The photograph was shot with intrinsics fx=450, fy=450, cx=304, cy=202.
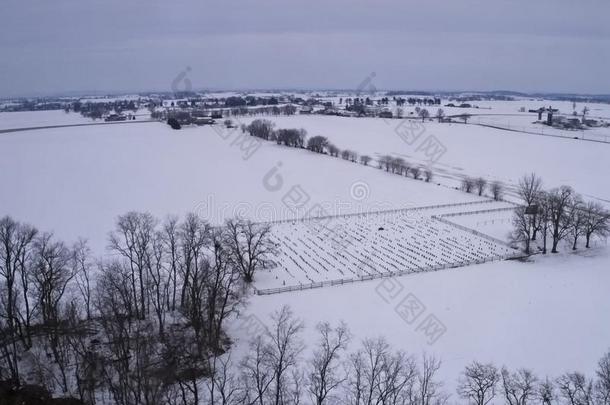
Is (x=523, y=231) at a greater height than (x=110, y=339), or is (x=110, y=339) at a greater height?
(x=523, y=231)

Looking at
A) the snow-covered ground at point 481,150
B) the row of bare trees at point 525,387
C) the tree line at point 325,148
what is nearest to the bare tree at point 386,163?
the tree line at point 325,148

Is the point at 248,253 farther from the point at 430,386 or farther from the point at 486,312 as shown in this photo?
the point at 430,386

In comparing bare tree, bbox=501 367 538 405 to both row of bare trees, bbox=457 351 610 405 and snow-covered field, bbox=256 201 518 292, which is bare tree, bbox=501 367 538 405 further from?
snow-covered field, bbox=256 201 518 292

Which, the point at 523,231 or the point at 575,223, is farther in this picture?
the point at 523,231

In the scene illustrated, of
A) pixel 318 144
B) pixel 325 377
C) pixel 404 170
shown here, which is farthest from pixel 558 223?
pixel 318 144

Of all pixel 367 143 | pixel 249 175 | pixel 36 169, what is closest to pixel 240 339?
pixel 249 175

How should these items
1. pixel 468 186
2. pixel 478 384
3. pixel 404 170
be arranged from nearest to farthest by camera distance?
pixel 478 384
pixel 468 186
pixel 404 170

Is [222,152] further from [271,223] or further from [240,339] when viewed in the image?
[240,339]

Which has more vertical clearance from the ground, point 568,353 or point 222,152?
point 222,152
